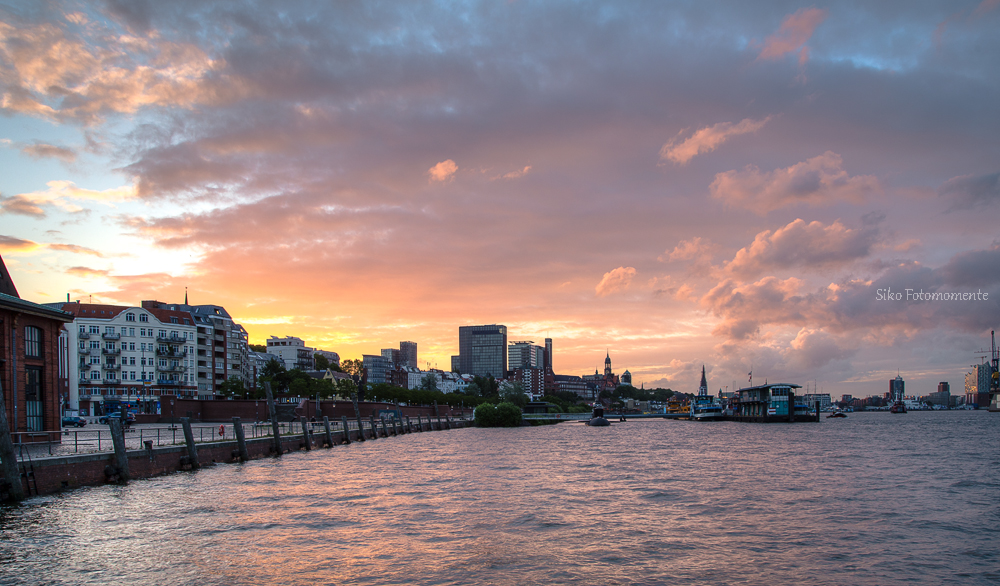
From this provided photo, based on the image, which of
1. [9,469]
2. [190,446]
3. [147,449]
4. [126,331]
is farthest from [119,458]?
[126,331]

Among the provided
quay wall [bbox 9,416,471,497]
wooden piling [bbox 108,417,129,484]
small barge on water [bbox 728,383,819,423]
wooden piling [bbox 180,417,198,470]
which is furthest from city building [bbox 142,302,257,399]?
small barge on water [bbox 728,383,819,423]

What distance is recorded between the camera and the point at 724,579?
19656mm

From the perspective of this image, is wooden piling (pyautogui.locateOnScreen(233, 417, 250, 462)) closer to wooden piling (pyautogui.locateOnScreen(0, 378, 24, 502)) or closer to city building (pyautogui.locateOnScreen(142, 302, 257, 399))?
wooden piling (pyautogui.locateOnScreen(0, 378, 24, 502))

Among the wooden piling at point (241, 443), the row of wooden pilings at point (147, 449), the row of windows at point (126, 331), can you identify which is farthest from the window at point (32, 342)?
the row of windows at point (126, 331)

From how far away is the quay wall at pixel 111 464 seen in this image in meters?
29.8

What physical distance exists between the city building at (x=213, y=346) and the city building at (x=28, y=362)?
100 meters

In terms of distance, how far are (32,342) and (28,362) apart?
1.46 meters

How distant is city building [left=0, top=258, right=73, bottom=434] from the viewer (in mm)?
40438

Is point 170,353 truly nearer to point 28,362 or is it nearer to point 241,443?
point 241,443

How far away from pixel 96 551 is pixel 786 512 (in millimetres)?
27165

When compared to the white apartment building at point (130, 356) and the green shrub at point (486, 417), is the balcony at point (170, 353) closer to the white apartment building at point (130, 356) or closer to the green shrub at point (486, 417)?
the white apartment building at point (130, 356)

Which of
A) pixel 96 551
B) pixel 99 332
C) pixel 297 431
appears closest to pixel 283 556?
pixel 96 551

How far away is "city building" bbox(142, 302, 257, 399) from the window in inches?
3986

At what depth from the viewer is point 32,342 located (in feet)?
144
